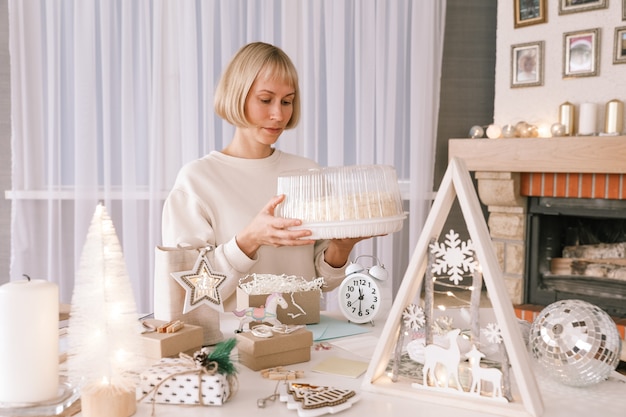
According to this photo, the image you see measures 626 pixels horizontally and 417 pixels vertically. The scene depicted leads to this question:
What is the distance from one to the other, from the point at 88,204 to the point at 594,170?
2595 millimetres

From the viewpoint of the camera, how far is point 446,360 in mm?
978

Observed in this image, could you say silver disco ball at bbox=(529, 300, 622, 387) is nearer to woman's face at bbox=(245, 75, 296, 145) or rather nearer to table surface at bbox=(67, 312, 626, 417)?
table surface at bbox=(67, 312, 626, 417)

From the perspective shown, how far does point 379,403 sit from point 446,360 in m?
0.13

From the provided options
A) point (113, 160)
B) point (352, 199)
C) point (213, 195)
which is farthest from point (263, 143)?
point (113, 160)

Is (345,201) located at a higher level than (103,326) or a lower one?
higher

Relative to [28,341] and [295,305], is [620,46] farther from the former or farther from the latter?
[28,341]

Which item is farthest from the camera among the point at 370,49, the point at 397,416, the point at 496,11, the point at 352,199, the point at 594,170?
the point at 496,11

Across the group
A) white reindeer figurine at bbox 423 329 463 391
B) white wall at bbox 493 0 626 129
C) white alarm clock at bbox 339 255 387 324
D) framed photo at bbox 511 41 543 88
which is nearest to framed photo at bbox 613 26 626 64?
white wall at bbox 493 0 626 129

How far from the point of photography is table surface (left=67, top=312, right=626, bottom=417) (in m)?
0.93

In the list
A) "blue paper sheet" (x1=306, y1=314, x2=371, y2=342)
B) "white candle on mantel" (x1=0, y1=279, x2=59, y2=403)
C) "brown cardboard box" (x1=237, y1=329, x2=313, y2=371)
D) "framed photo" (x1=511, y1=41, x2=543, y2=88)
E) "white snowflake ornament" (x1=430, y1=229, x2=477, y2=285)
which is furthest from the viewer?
"framed photo" (x1=511, y1=41, x2=543, y2=88)

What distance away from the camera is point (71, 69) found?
3.26m

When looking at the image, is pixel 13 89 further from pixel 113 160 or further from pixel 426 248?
pixel 426 248

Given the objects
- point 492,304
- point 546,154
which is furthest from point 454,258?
point 546,154

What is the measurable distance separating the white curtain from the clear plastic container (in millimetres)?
2228
